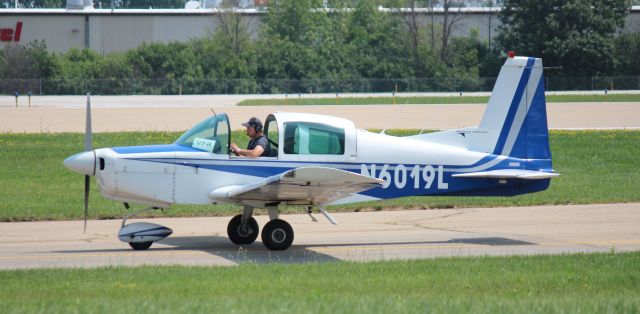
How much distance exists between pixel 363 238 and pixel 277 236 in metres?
1.90

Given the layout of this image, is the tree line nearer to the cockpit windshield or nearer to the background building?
the background building

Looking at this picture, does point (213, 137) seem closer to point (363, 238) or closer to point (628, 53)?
point (363, 238)

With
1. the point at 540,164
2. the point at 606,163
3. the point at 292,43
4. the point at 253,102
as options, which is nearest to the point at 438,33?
the point at 292,43

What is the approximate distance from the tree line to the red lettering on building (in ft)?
6.86

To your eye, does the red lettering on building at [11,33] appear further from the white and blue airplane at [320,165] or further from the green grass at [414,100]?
the white and blue airplane at [320,165]

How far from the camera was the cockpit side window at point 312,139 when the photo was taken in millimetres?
13391

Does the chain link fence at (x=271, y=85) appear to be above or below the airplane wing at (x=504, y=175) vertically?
above

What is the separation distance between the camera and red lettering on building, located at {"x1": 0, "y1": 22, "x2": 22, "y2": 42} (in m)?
70.7

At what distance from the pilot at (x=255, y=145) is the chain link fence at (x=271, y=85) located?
5074 cm

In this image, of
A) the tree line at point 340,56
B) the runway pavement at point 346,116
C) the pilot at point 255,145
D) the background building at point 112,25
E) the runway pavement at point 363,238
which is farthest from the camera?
the background building at point 112,25

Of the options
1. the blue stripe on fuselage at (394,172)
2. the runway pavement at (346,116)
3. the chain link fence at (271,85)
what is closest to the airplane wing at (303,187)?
the blue stripe on fuselage at (394,172)

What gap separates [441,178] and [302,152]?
214 cm

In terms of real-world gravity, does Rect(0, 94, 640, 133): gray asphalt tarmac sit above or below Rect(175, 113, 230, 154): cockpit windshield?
below

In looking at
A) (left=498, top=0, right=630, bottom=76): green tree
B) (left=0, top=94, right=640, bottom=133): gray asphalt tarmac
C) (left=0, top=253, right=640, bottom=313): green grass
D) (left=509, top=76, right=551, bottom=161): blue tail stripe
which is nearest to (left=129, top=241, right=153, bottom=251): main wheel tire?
(left=0, top=253, right=640, bottom=313): green grass
